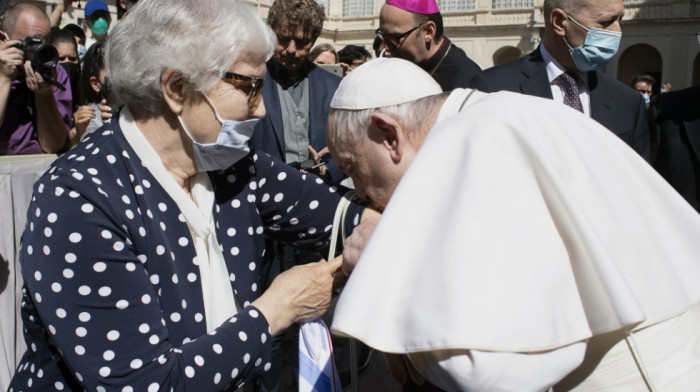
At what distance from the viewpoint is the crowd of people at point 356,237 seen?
4.24 feet

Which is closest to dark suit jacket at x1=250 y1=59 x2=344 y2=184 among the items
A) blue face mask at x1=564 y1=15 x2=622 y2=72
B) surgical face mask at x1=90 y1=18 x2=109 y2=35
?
blue face mask at x1=564 y1=15 x2=622 y2=72

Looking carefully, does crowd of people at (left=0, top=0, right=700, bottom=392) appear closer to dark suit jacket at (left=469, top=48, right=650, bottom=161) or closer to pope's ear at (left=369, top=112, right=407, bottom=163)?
pope's ear at (left=369, top=112, right=407, bottom=163)

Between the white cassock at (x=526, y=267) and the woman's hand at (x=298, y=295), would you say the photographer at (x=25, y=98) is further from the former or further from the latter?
the white cassock at (x=526, y=267)

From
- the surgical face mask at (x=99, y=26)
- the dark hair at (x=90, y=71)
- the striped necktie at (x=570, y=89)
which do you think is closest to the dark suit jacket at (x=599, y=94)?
the striped necktie at (x=570, y=89)

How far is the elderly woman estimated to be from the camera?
1617mm

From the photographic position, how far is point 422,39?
14.2ft

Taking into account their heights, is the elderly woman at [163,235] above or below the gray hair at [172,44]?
below

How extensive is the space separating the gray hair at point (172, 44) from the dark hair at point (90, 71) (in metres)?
2.61

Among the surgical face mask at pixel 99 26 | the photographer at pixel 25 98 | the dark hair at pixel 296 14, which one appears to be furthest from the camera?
the surgical face mask at pixel 99 26

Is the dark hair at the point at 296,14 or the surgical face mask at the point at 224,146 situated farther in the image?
the dark hair at the point at 296,14

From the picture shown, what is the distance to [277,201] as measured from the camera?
236cm

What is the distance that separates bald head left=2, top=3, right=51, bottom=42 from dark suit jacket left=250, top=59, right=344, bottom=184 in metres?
1.52

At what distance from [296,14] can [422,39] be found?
2.85 ft

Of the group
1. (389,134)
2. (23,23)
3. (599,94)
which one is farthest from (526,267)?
(23,23)
